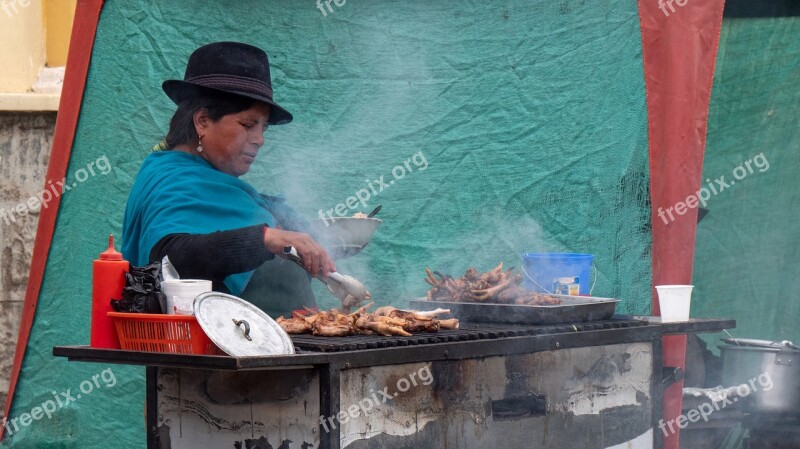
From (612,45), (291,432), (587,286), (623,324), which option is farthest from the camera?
(612,45)

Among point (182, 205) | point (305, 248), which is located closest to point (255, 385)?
point (305, 248)

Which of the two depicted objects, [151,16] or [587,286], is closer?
[587,286]

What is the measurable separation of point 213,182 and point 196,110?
14.1 inches

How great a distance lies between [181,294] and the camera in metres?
3.10

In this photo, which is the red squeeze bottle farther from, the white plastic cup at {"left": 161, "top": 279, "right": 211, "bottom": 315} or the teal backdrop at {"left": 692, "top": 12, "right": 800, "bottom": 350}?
the teal backdrop at {"left": 692, "top": 12, "right": 800, "bottom": 350}

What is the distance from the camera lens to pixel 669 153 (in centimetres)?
485

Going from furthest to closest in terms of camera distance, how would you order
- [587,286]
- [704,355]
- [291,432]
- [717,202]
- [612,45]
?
[717,202]
[704,355]
[612,45]
[587,286]
[291,432]

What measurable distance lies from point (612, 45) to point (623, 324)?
1584 mm

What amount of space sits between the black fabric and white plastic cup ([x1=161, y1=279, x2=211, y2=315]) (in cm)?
46

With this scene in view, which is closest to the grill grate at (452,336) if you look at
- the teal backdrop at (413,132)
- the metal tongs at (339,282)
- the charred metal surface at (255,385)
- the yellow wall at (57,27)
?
the charred metal surface at (255,385)

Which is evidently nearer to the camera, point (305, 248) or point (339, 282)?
point (305, 248)

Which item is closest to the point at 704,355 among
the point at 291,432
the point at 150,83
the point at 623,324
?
the point at 623,324

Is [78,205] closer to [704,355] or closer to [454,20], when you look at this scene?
[454,20]

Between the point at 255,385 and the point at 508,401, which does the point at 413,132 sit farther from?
the point at 255,385
